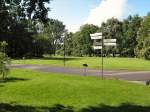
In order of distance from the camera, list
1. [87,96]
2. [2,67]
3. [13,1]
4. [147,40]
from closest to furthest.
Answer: [13,1] → [87,96] → [2,67] → [147,40]

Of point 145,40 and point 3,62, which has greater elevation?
point 145,40

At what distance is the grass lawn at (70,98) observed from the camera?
13.3 metres

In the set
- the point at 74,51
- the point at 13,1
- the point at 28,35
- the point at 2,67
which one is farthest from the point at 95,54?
the point at 13,1

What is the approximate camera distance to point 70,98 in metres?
15.3

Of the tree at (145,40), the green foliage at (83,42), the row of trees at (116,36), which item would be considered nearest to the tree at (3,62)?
the tree at (145,40)

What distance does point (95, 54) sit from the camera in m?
140

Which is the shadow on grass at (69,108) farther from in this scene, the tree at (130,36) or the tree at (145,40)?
the tree at (130,36)

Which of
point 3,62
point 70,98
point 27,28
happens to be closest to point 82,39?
point 27,28

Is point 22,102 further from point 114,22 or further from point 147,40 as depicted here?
point 114,22

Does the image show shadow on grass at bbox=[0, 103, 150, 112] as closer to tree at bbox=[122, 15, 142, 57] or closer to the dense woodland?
the dense woodland

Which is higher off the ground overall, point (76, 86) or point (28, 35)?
point (28, 35)

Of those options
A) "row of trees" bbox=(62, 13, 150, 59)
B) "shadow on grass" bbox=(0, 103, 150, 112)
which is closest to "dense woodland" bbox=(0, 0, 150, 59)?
"row of trees" bbox=(62, 13, 150, 59)

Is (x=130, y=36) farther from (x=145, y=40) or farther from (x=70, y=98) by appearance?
(x=70, y=98)

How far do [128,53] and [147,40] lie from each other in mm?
36004
